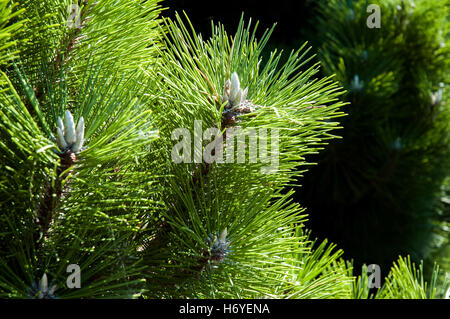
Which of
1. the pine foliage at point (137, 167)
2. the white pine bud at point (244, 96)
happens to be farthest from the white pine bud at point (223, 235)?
the white pine bud at point (244, 96)

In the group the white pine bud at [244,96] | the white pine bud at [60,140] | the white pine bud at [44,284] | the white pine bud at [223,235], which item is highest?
the white pine bud at [244,96]

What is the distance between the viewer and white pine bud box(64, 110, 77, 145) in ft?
1.19

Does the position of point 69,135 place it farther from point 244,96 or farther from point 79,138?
point 244,96

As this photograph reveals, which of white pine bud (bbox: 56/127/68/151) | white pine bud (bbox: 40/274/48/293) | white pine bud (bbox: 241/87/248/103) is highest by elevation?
white pine bud (bbox: 241/87/248/103)

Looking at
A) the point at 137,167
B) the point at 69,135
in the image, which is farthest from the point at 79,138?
the point at 137,167

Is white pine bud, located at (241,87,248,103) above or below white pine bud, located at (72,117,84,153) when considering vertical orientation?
above

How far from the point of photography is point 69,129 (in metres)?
0.37

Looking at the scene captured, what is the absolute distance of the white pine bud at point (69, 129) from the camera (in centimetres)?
36

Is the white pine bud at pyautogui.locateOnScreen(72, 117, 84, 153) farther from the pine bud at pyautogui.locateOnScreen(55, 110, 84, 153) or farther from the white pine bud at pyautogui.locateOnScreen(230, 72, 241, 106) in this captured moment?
the white pine bud at pyautogui.locateOnScreen(230, 72, 241, 106)

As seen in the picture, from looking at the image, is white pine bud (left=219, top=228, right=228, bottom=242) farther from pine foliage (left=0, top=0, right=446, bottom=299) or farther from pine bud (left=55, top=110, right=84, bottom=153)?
pine bud (left=55, top=110, right=84, bottom=153)

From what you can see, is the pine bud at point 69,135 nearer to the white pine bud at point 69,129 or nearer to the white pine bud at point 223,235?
the white pine bud at point 69,129


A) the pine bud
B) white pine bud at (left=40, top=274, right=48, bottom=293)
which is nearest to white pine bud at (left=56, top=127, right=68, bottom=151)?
the pine bud

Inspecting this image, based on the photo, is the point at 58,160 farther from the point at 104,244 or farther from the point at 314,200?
the point at 314,200
